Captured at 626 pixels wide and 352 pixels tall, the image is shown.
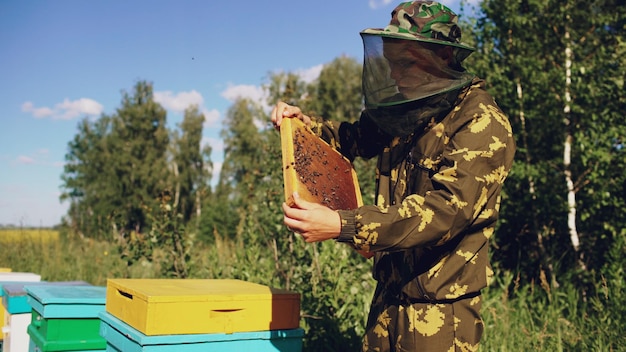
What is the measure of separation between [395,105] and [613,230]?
416 centimetres

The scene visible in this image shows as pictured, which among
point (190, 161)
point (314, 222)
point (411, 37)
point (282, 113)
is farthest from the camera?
point (190, 161)

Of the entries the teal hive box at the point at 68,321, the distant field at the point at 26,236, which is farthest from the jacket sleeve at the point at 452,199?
the distant field at the point at 26,236

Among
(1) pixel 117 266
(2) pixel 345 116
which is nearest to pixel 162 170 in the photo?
(2) pixel 345 116

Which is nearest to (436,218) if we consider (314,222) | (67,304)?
(314,222)

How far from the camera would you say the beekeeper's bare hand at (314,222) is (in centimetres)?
163

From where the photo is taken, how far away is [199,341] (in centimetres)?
233

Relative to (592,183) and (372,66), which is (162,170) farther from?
(372,66)

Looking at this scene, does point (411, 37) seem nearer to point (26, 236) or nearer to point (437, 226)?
point (437, 226)

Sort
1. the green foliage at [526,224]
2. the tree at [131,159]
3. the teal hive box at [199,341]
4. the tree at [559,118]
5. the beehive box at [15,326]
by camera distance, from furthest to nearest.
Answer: the tree at [131,159]
the tree at [559,118]
the green foliage at [526,224]
the beehive box at [15,326]
the teal hive box at [199,341]

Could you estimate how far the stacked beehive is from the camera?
2.24 metres

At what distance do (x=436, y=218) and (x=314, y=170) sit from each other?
0.55 metres

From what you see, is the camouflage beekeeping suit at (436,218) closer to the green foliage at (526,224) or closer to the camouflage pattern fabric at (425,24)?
the camouflage pattern fabric at (425,24)

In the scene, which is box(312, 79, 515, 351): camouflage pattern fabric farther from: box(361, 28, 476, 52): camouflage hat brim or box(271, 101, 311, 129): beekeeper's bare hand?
box(271, 101, 311, 129): beekeeper's bare hand

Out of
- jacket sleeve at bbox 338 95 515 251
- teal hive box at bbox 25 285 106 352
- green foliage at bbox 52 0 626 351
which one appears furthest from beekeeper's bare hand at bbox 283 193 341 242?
green foliage at bbox 52 0 626 351
